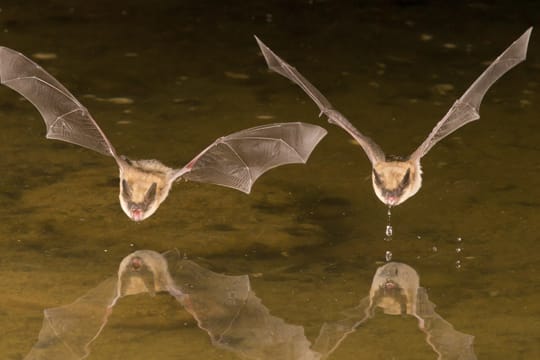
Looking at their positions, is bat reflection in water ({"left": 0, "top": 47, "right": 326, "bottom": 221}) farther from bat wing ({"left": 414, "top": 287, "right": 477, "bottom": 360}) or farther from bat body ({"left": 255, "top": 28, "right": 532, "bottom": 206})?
bat wing ({"left": 414, "top": 287, "right": 477, "bottom": 360})

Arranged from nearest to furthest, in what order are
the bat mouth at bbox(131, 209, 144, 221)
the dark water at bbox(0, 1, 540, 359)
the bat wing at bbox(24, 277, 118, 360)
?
the bat wing at bbox(24, 277, 118, 360) < the dark water at bbox(0, 1, 540, 359) < the bat mouth at bbox(131, 209, 144, 221)

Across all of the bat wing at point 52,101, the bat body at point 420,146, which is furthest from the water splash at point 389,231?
the bat wing at point 52,101

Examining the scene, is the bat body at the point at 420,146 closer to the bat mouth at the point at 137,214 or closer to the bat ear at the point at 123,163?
the bat ear at the point at 123,163

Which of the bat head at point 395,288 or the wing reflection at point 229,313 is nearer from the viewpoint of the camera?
the wing reflection at point 229,313

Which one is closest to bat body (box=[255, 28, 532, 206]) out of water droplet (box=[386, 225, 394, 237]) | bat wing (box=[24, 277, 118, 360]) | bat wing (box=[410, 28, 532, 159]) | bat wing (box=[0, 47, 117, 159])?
bat wing (box=[410, 28, 532, 159])

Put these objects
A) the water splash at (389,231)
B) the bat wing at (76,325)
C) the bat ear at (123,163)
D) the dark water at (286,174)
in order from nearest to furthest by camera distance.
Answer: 1. the bat wing at (76,325)
2. the dark water at (286,174)
3. the bat ear at (123,163)
4. the water splash at (389,231)

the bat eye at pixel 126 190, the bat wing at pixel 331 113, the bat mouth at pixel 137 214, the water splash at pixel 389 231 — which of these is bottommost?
the water splash at pixel 389 231

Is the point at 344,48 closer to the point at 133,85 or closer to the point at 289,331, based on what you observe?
the point at 133,85

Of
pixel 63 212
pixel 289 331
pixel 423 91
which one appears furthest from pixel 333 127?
pixel 289 331
